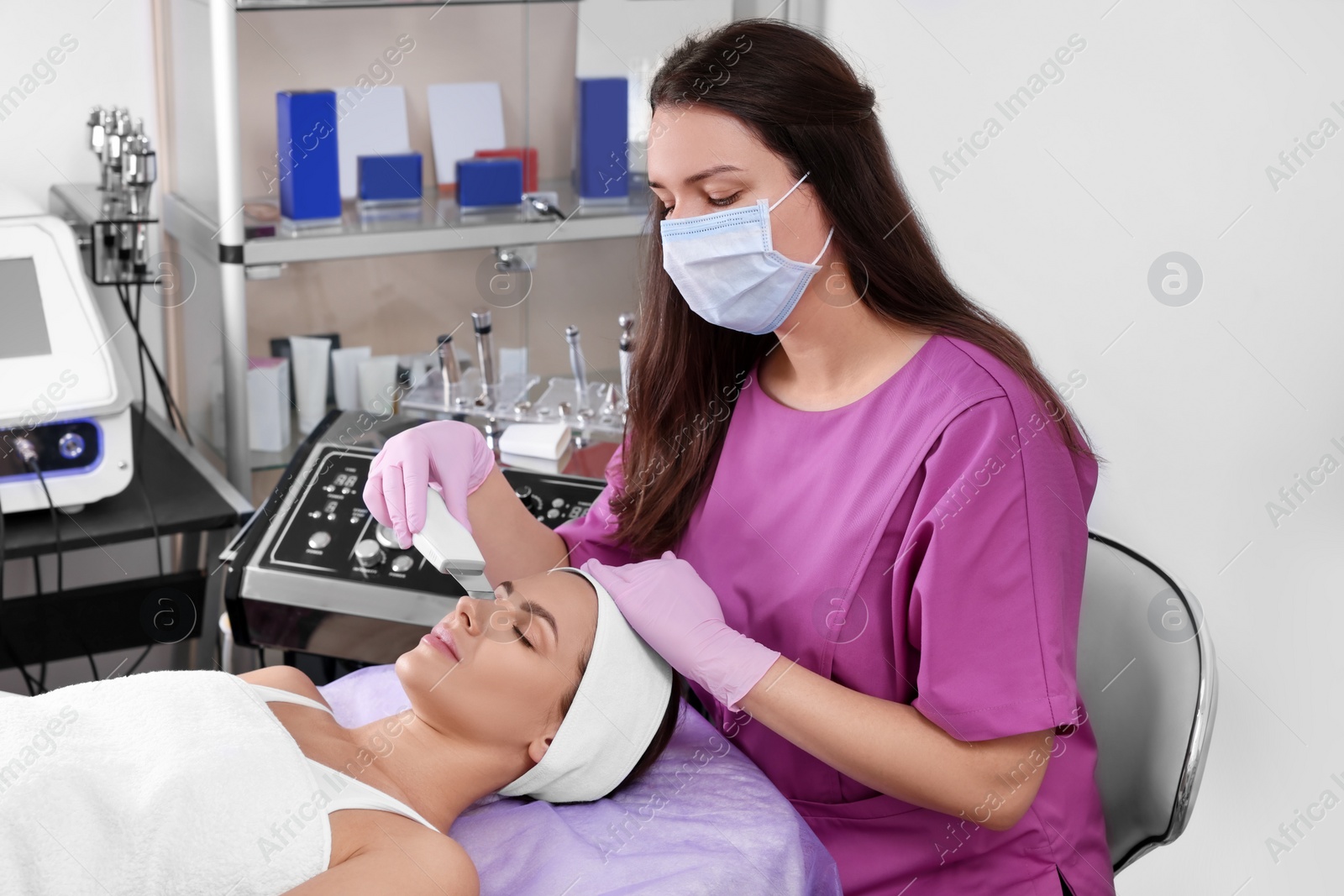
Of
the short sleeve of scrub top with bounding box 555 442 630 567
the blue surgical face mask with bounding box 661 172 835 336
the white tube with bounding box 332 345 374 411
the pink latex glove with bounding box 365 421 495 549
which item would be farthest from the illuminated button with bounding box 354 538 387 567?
the white tube with bounding box 332 345 374 411

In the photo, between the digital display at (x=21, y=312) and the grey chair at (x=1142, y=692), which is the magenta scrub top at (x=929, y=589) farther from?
the digital display at (x=21, y=312)

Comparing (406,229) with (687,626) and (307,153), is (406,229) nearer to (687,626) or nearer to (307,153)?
(307,153)

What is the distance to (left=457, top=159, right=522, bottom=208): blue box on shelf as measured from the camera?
2.29 meters

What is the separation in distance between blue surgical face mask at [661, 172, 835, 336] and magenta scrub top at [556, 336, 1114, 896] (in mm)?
151

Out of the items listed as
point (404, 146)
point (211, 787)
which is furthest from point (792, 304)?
point (404, 146)

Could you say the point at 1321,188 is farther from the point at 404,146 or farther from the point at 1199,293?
the point at 404,146

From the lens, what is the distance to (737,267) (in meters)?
1.25

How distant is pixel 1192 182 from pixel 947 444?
0.59 m

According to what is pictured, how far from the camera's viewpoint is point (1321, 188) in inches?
52.4

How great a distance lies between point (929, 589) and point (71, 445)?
4.34 ft

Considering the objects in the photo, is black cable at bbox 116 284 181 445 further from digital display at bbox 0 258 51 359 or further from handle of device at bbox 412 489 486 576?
handle of device at bbox 412 489 486 576

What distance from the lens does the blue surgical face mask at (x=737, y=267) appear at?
123cm

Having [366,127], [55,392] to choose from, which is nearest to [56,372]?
[55,392]

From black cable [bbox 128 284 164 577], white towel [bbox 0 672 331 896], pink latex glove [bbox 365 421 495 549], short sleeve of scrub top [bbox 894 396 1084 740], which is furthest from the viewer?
black cable [bbox 128 284 164 577]
